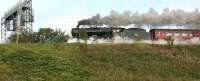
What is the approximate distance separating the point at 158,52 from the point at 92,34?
9.18m

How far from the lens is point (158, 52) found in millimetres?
30703

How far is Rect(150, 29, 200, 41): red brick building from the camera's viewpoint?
40.1 metres

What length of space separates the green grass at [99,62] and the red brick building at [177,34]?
7.61 m

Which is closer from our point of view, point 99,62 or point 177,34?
point 99,62

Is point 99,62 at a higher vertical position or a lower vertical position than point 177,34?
lower

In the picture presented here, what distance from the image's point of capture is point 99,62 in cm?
2855

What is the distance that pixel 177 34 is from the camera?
1619 inches

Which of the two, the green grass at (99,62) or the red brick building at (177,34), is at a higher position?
the red brick building at (177,34)

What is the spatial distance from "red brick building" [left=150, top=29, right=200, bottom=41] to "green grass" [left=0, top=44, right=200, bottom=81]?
7.61 metres

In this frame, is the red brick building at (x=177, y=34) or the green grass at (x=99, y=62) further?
the red brick building at (x=177, y=34)

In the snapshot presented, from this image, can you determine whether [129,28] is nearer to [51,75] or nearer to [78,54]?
[78,54]

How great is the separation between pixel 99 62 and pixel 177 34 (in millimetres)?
13978

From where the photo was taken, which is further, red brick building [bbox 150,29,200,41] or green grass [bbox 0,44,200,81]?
red brick building [bbox 150,29,200,41]

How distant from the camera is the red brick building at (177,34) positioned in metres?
40.1
